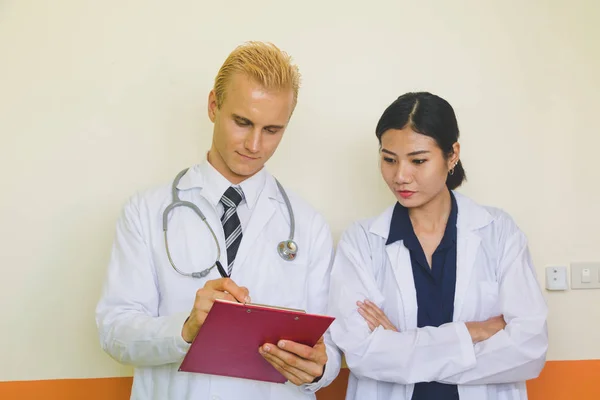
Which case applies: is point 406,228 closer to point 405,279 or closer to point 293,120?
point 405,279

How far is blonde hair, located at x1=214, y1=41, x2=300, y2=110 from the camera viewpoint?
1.73m


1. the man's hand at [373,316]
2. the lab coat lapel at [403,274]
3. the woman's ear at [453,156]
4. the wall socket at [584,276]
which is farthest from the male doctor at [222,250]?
the wall socket at [584,276]

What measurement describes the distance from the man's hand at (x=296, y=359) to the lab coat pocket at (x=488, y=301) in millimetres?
539

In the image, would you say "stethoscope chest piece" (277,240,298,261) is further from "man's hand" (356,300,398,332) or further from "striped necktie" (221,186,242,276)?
"man's hand" (356,300,398,332)

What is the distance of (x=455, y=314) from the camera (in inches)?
Result: 74.4

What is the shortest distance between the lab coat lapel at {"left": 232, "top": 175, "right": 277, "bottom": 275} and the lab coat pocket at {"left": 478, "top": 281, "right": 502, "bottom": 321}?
633mm

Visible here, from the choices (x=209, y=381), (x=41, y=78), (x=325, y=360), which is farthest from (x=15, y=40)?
(x=325, y=360)

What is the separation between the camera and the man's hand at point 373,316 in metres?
1.87

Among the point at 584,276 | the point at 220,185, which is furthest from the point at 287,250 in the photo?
the point at 584,276

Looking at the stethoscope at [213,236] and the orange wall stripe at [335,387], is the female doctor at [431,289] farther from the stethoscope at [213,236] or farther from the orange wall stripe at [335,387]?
the orange wall stripe at [335,387]

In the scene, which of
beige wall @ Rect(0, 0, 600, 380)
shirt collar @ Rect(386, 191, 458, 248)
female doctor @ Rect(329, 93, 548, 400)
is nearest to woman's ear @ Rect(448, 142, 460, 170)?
female doctor @ Rect(329, 93, 548, 400)

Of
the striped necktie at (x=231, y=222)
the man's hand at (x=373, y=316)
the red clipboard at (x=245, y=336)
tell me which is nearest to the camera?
the red clipboard at (x=245, y=336)

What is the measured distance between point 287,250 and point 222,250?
0.57ft

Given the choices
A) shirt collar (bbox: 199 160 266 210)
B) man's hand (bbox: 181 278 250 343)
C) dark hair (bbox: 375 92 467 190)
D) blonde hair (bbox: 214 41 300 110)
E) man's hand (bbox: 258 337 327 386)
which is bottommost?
man's hand (bbox: 258 337 327 386)
